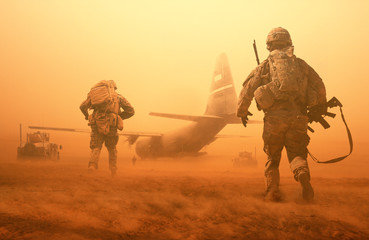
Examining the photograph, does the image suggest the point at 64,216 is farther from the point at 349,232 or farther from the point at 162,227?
the point at 349,232

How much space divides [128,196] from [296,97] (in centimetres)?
258

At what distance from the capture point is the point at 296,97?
4172 millimetres

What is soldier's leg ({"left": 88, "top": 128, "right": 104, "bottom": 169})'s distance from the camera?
679 centimetres

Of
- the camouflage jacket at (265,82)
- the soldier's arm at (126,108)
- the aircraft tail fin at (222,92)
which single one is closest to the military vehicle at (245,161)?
the aircraft tail fin at (222,92)

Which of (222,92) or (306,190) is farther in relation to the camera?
(222,92)

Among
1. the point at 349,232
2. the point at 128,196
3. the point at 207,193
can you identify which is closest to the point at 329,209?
the point at 349,232

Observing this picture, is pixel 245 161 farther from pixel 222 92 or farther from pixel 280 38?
pixel 280 38

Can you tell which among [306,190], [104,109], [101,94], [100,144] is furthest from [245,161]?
[306,190]

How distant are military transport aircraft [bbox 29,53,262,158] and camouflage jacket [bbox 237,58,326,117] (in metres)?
10.1

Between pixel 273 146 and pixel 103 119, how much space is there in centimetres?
413

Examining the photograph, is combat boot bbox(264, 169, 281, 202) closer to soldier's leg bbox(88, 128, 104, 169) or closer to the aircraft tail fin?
soldier's leg bbox(88, 128, 104, 169)

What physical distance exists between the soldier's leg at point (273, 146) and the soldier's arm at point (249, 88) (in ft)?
1.23

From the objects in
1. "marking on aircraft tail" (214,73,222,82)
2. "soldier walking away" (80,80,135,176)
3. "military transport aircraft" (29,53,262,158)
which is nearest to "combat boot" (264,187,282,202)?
"soldier walking away" (80,80,135,176)

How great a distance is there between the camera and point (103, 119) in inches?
273
